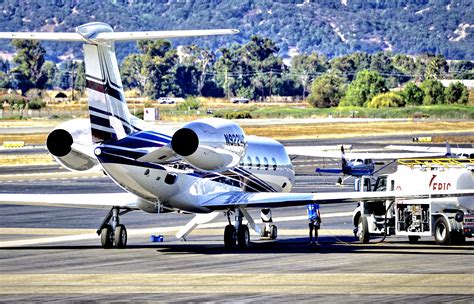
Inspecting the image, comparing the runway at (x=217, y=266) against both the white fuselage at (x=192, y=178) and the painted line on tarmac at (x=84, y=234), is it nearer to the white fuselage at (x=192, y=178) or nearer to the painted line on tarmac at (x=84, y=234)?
the painted line on tarmac at (x=84, y=234)

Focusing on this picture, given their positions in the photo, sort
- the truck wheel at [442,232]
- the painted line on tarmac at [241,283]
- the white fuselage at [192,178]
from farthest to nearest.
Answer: the truck wheel at [442,232] < the white fuselage at [192,178] < the painted line on tarmac at [241,283]

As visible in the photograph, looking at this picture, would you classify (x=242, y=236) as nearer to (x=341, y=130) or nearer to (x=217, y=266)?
(x=217, y=266)

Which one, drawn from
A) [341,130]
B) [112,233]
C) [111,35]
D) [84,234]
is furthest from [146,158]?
[341,130]

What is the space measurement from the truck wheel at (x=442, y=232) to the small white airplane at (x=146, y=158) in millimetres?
3022

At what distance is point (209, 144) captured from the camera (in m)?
35.3

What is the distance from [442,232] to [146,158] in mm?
10306

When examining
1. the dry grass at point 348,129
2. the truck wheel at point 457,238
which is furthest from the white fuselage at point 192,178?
the dry grass at point 348,129

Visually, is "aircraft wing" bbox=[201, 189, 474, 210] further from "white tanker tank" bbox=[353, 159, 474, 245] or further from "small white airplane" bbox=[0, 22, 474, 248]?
"white tanker tank" bbox=[353, 159, 474, 245]

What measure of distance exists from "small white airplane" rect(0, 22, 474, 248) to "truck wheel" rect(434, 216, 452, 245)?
3022 millimetres

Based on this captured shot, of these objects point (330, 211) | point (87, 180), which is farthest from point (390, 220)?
point (87, 180)

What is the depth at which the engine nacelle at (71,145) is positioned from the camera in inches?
1451

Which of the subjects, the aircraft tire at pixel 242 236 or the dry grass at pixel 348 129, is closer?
the aircraft tire at pixel 242 236

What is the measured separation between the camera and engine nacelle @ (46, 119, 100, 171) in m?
36.8

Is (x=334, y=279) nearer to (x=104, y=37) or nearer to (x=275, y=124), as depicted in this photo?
(x=104, y=37)
